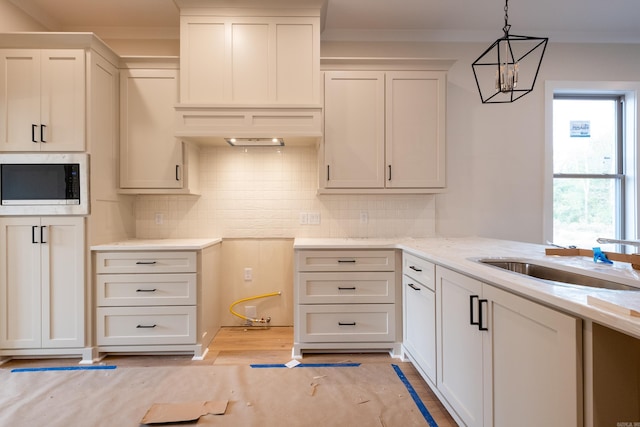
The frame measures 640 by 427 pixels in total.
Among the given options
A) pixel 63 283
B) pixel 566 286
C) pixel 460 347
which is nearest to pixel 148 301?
pixel 63 283

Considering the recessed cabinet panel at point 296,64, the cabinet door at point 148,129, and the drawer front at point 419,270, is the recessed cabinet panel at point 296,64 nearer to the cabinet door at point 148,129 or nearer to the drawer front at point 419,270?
the cabinet door at point 148,129

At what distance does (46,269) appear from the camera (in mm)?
2295

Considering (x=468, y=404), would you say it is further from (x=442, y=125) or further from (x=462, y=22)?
(x=462, y=22)

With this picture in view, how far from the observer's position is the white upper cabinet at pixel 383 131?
2.65 meters

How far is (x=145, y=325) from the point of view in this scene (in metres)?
2.37

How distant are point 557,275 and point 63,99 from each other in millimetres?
3405

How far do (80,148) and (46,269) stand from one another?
932 mm

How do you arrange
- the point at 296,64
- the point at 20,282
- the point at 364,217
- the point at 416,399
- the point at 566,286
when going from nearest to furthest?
the point at 566,286 < the point at 416,399 < the point at 20,282 < the point at 296,64 < the point at 364,217

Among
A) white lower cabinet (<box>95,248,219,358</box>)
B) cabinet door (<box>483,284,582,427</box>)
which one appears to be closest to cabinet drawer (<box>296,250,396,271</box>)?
white lower cabinet (<box>95,248,219,358</box>)

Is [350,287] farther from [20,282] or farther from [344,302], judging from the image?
[20,282]

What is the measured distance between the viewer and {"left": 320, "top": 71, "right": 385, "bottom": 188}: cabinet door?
2643 millimetres

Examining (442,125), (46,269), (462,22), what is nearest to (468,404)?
(442,125)

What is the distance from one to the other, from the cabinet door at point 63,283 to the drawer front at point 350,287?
1.71m

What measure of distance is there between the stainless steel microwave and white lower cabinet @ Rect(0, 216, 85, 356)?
0.26 feet
